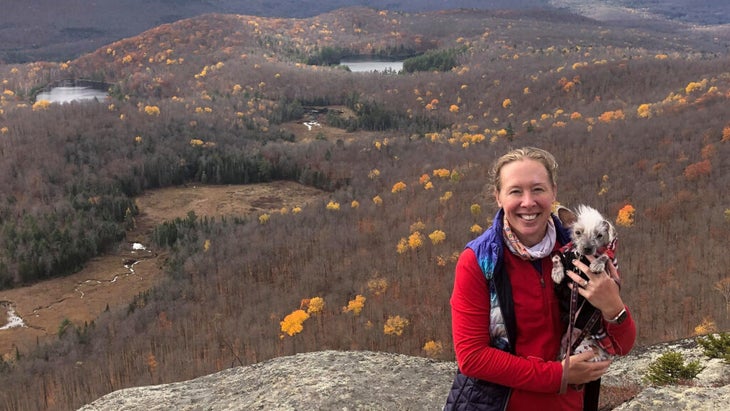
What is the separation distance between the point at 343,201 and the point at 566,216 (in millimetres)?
35138

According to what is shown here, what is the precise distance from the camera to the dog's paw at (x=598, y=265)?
320 cm

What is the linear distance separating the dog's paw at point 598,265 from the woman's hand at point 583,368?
602mm

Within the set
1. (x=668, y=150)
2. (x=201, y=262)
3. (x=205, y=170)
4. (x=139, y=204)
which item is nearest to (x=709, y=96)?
(x=668, y=150)

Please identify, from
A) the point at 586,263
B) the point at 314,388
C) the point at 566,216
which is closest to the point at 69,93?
the point at 314,388

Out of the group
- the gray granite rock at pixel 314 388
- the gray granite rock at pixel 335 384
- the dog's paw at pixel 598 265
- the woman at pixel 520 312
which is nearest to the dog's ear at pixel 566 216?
the woman at pixel 520 312

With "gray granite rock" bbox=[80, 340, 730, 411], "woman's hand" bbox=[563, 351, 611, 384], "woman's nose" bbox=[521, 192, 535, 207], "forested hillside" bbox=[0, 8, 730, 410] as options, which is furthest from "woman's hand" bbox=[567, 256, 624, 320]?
"gray granite rock" bbox=[80, 340, 730, 411]

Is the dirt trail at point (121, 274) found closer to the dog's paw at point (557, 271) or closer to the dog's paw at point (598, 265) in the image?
the dog's paw at point (557, 271)

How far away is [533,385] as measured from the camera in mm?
3359

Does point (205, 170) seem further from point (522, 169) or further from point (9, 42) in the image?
point (9, 42)

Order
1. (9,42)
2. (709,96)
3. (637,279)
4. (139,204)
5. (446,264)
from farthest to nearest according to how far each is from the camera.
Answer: (9,42), (139,204), (709,96), (446,264), (637,279)

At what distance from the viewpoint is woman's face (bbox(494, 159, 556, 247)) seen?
135 inches

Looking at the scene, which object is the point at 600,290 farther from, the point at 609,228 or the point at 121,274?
the point at 121,274

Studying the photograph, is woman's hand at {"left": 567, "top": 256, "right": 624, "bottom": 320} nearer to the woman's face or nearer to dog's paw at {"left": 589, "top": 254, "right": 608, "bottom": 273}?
dog's paw at {"left": 589, "top": 254, "right": 608, "bottom": 273}

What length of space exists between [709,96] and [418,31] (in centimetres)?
10954
